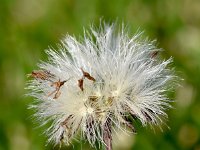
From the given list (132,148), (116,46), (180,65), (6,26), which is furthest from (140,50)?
(6,26)

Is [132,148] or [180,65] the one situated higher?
[180,65]

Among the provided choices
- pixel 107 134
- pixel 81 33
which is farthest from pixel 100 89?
pixel 81 33

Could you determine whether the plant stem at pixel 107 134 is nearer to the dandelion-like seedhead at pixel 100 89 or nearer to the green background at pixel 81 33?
the dandelion-like seedhead at pixel 100 89

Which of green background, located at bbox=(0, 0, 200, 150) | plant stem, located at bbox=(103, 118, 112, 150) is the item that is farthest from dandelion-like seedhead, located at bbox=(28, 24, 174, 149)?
green background, located at bbox=(0, 0, 200, 150)

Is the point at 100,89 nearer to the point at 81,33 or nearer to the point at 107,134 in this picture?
the point at 107,134

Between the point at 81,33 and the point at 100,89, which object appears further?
the point at 81,33

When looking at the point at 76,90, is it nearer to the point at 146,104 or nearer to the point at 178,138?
the point at 146,104

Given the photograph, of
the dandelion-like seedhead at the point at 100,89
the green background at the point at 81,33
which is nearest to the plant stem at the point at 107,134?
the dandelion-like seedhead at the point at 100,89
